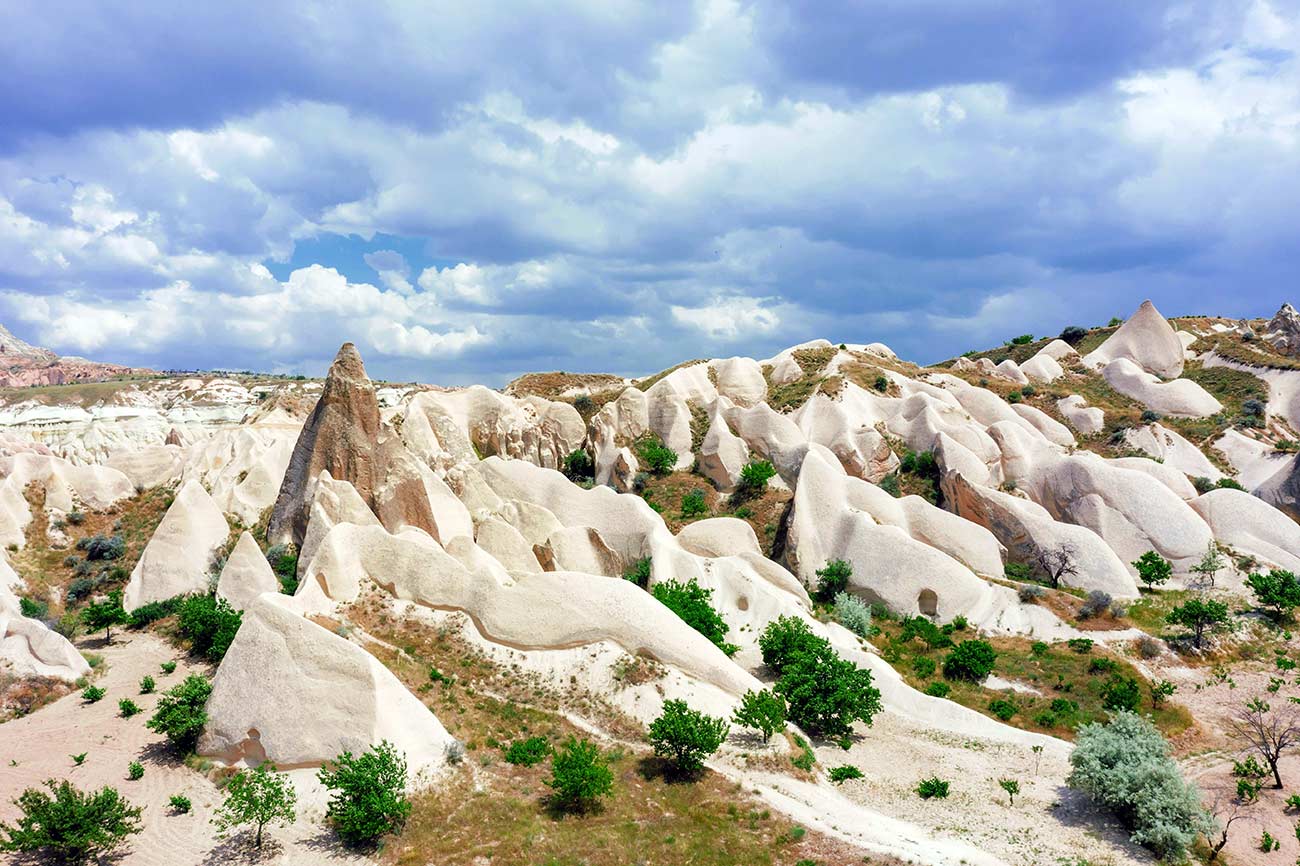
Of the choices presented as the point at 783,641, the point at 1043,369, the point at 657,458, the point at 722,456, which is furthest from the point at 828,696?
the point at 1043,369

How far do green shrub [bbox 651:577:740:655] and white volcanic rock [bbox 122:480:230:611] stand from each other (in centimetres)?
2359

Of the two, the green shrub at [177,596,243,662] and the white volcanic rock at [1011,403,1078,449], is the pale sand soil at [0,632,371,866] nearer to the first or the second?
the green shrub at [177,596,243,662]

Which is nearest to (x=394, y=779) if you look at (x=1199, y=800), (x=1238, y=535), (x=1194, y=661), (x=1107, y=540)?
(x=1199, y=800)

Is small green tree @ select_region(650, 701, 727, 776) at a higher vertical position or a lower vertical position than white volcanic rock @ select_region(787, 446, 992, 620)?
lower

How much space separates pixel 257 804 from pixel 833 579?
27512 millimetres

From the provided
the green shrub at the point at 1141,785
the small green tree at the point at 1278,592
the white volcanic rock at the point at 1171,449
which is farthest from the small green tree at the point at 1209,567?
the green shrub at the point at 1141,785

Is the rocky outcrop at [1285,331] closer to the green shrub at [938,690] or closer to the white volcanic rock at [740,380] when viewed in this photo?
the white volcanic rock at [740,380]

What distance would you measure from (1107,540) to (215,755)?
44.3m

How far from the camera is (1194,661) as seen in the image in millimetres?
32000

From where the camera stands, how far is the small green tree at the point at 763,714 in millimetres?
23188

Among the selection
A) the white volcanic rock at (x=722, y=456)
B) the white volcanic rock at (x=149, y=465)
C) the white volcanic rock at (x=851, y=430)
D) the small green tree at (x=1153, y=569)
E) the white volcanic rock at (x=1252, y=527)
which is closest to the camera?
the small green tree at (x=1153, y=569)

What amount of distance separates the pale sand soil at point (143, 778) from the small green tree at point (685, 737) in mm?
8528

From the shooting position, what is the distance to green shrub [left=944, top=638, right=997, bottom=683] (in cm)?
3016

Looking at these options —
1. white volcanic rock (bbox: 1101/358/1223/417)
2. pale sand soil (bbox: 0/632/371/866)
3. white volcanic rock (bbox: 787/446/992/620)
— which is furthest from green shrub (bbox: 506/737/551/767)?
white volcanic rock (bbox: 1101/358/1223/417)
